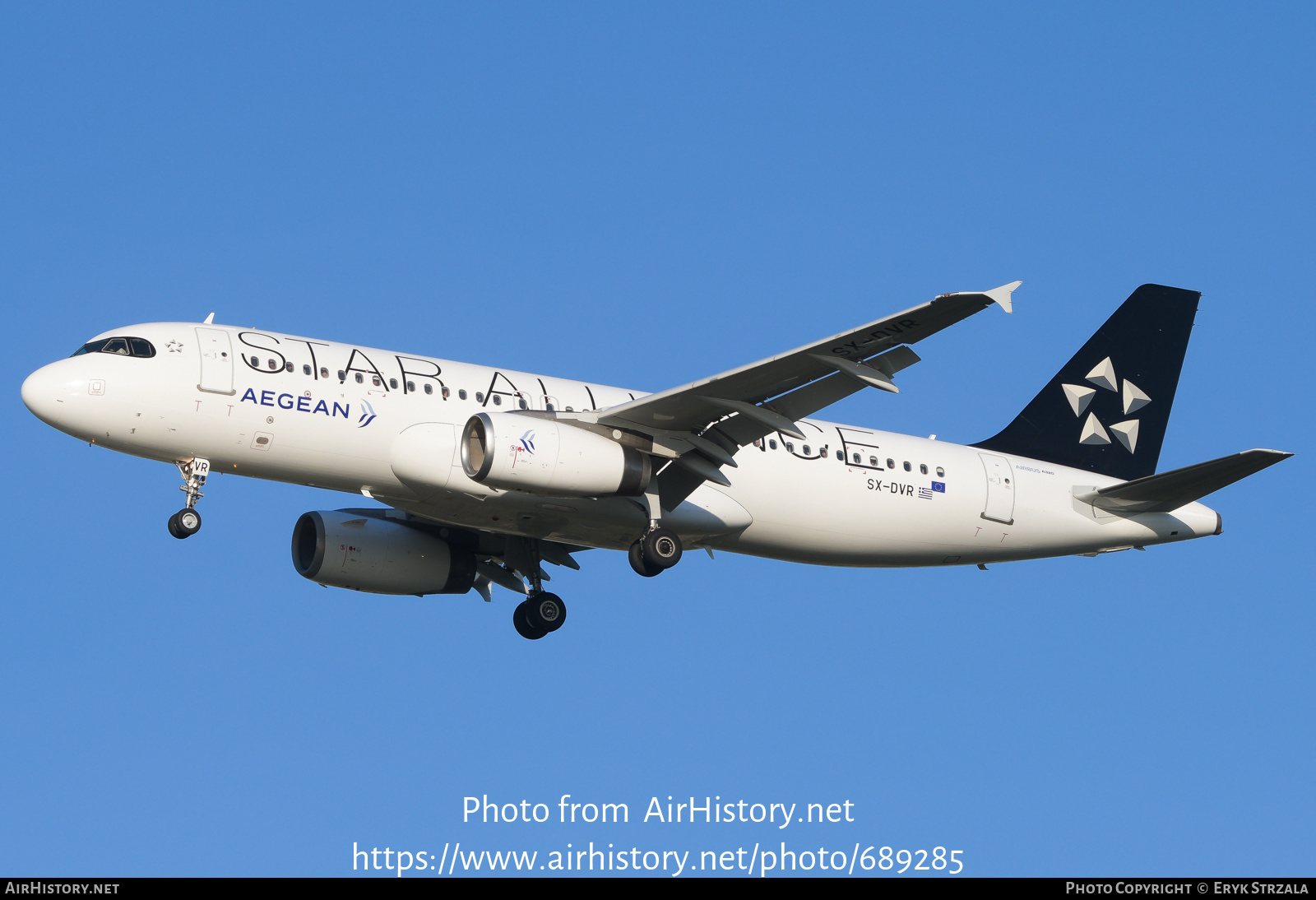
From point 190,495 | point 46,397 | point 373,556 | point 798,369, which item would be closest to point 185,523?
point 190,495

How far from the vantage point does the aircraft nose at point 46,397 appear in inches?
1121

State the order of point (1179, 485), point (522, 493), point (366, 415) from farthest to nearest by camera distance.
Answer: point (1179, 485) < point (522, 493) < point (366, 415)

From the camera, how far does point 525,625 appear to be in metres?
35.6

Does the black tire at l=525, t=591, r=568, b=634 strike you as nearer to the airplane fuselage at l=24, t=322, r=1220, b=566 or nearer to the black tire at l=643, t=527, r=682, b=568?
the airplane fuselage at l=24, t=322, r=1220, b=566

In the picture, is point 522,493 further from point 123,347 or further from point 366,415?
point 123,347

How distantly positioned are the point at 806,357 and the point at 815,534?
626 centimetres

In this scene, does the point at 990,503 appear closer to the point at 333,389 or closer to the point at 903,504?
the point at 903,504

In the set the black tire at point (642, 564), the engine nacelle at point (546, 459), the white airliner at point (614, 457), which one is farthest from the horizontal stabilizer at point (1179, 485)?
the engine nacelle at point (546, 459)

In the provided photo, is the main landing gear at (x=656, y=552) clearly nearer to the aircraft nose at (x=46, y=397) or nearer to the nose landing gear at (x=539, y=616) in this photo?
the nose landing gear at (x=539, y=616)

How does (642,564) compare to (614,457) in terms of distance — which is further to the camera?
(642,564)

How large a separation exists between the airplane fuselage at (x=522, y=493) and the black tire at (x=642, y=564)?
0.65 metres

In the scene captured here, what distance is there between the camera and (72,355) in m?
29.4

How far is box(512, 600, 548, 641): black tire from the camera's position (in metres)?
35.6

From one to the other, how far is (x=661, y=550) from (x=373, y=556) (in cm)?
722
